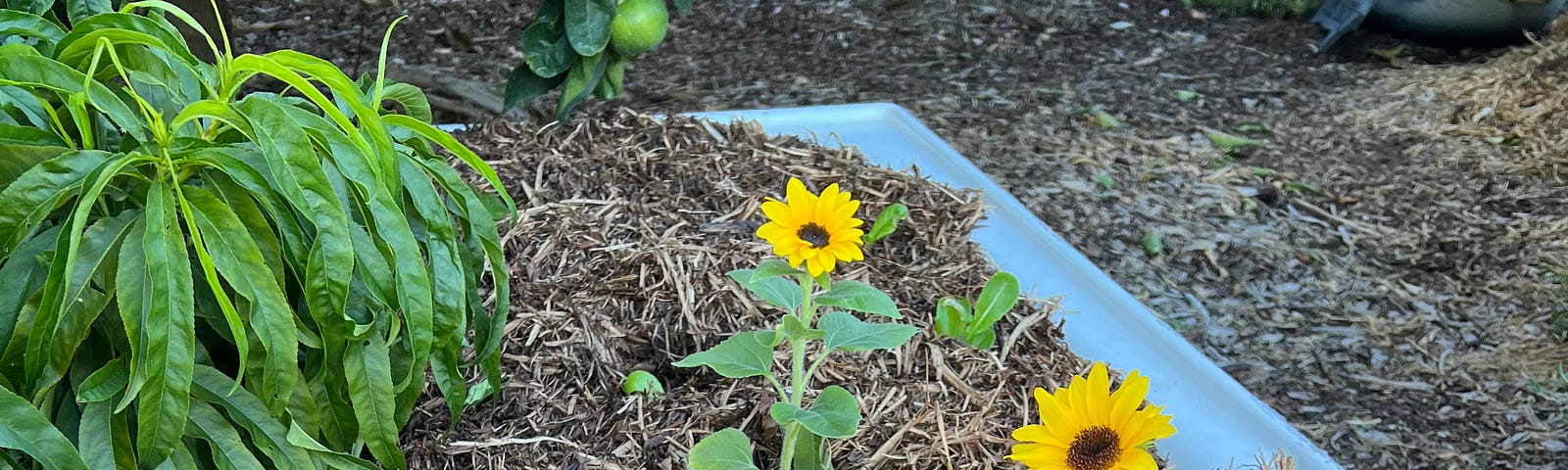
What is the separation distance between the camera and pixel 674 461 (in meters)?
1.17

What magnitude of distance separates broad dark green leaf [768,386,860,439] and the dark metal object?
3.31 m

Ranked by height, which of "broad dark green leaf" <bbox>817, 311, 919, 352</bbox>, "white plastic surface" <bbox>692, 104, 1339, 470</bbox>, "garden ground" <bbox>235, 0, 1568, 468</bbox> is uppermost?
"broad dark green leaf" <bbox>817, 311, 919, 352</bbox>

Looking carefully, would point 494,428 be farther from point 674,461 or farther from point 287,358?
point 287,358

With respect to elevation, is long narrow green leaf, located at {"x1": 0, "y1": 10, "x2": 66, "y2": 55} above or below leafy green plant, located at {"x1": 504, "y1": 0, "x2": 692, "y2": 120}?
above

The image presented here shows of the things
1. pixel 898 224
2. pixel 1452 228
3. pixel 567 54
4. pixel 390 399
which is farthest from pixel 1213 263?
pixel 390 399

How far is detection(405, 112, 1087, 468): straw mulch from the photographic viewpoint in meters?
1.20

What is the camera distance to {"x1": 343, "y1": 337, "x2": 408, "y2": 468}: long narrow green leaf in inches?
36.4

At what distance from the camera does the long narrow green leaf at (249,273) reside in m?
0.82

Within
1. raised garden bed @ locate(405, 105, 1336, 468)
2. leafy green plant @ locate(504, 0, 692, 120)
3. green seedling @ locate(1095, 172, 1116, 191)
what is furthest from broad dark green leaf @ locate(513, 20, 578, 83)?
green seedling @ locate(1095, 172, 1116, 191)

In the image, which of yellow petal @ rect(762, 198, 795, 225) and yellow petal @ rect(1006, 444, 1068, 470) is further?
yellow petal @ rect(762, 198, 795, 225)

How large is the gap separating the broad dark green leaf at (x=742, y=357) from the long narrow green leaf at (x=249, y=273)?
362mm

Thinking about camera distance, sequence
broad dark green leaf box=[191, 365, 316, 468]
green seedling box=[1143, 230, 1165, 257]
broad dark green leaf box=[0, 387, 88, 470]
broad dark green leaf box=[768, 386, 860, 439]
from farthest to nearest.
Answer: green seedling box=[1143, 230, 1165, 257] → broad dark green leaf box=[768, 386, 860, 439] → broad dark green leaf box=[191, 365, 316, 468] → broad dark green leaf box=[0, 387, 88, 470]

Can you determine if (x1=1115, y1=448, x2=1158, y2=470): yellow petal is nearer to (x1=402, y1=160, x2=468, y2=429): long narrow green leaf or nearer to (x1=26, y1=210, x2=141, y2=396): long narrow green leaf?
(x1=402, y1=160, x2=468, y2=429): long narrow green leaf

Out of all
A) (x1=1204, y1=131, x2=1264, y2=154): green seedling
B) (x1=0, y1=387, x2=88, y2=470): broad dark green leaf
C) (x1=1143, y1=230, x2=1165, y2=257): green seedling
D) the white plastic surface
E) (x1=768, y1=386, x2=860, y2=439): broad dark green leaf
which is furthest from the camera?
(x1=1204, y1=131, x2=1264, y2=154): green seedling
